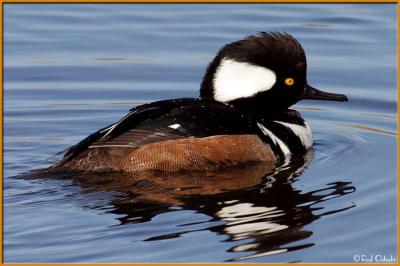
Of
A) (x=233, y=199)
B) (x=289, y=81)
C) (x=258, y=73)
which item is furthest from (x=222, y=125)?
(x=289, y=81)

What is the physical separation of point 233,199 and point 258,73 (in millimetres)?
1980

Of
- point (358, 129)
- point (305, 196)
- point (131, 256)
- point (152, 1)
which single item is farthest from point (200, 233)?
point (152, 1)

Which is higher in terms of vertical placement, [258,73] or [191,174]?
[258,73]

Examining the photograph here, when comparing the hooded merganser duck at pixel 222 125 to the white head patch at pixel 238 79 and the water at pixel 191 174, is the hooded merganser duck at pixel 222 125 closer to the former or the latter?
the white head patch at pixel 238 79

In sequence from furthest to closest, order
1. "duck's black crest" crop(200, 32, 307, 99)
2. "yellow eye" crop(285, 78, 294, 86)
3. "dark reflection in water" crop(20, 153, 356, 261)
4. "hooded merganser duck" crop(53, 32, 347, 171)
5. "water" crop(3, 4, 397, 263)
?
"yellow eye" crop(285, 78, 294, 86) < "duck's black crest" crop(200, 32, 307, 99) < "hooded merganser duck" crop(53, 32, 347, 171) < "dark reflection in water" crop(20, 153, 356, 261) < "water" crop(3, 4, 397, 263)

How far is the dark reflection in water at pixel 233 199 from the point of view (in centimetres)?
878

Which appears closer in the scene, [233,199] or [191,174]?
[233,199]

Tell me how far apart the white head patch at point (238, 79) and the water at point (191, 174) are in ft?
3.19

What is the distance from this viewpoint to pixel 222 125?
10.6 m

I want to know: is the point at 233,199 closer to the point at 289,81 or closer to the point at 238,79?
the point at 238,79

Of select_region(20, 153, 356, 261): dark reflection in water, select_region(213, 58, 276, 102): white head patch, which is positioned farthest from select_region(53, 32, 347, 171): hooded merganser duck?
select_region(20, 153, 356, 261): dark reflection in water

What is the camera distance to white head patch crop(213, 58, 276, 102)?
1109cm

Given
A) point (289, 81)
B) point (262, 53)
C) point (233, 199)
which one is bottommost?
point (233, 199)

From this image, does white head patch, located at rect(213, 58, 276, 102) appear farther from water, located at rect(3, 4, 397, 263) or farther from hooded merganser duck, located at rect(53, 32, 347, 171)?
water, located at rect(3, 4, 397, 263)
